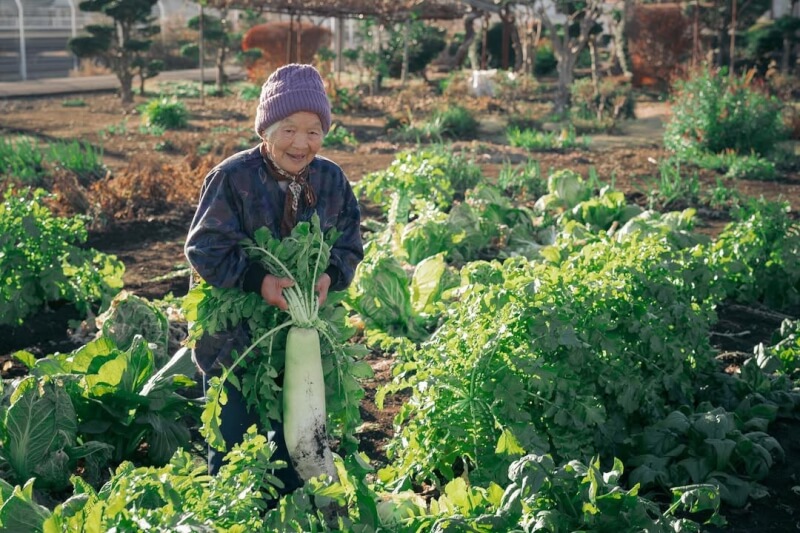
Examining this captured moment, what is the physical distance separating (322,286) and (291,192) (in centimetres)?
33

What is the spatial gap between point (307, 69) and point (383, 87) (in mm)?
20164

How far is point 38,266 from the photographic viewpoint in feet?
18.7

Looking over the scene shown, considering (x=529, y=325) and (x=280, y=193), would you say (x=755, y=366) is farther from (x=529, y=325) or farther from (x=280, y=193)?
(x=280, y=193)

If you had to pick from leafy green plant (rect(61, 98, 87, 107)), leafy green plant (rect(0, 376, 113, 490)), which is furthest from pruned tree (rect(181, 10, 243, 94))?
leafy green plant (rect(0, 376, 113, 490))

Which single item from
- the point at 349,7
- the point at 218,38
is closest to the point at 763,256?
the point at 349,7

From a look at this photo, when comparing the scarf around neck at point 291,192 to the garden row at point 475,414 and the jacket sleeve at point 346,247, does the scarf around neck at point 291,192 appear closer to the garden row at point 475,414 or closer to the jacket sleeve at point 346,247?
the jacket sleeve at point 346,247

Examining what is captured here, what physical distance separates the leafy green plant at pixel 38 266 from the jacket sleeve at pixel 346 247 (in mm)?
2592

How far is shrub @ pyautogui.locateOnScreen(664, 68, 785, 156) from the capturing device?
12.0 metres

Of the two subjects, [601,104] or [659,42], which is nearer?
[601,104]

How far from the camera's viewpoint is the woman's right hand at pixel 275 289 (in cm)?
322

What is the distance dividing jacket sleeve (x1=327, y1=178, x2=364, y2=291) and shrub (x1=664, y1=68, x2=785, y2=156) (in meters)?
9.29

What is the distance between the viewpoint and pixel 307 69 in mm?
3363

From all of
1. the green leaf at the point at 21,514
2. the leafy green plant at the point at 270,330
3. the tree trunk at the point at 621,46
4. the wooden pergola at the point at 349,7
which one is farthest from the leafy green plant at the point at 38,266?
the tree trunk at the point at 621,46

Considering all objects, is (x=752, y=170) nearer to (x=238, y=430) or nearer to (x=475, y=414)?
(x=475, y=414)
